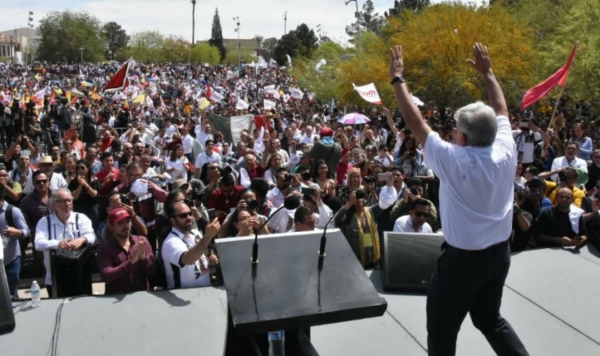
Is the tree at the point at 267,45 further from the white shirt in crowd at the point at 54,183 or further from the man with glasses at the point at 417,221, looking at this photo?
the man with glasses at the point at 417,221

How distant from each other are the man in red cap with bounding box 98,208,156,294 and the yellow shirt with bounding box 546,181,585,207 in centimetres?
505

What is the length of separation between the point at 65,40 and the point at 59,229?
10138 cm

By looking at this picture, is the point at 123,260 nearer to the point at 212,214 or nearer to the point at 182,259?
the point at 182,259

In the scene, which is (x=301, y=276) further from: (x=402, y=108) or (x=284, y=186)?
(x=284, y=186)

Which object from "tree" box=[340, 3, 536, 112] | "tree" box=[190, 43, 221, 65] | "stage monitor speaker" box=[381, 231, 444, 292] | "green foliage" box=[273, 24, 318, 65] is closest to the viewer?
"stage monitor speaker" box=[381, 231, 444, 292]

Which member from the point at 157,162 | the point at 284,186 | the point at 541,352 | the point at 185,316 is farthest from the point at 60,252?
the point at 157,162

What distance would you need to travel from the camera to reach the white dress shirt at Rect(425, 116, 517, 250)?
2891 mm

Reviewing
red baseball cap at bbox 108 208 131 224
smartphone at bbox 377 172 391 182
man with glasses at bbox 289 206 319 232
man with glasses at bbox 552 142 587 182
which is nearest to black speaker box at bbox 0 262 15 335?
red baseball cap at bbox 108 208 131 224

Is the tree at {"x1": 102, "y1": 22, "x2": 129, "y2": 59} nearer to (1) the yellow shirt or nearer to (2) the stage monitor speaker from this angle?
(1) the yellow shirt

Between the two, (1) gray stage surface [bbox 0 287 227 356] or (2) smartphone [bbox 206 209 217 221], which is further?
(2) smartphone [bbox 206 209 217 221]

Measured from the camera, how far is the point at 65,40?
99312mm

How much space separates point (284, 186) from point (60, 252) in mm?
3204

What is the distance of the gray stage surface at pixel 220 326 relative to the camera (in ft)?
11.3

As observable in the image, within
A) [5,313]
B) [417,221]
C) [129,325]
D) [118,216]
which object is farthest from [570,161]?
[5,313]
